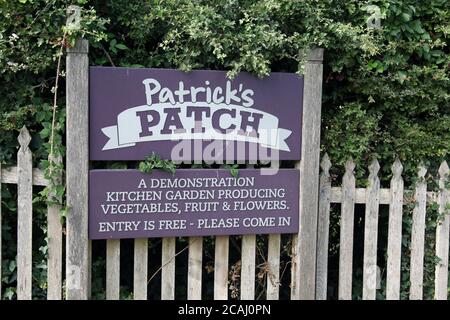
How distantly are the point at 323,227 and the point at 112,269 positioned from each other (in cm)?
147

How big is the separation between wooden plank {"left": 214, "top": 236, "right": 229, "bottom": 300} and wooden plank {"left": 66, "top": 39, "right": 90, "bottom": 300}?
2.84ft

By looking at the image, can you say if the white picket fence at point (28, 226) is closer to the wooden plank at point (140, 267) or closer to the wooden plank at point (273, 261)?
the wooden plank at point (140, 267)

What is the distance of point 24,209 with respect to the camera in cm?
334

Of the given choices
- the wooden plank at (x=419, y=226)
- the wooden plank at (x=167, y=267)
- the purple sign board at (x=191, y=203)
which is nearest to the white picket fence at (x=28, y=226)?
the purple sign board at (x=191, y=203)

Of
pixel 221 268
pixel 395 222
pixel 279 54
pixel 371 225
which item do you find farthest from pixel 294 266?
pixel 279 54

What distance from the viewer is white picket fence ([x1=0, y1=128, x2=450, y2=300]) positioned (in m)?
3.36

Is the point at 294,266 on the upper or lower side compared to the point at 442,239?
A: lower

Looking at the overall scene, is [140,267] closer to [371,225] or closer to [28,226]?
[28,226]

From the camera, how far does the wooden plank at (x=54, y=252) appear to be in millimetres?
3342

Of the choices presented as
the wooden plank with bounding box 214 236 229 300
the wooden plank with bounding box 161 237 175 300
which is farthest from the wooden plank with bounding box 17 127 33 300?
the wooden plank with bounding box 214 236 229 300

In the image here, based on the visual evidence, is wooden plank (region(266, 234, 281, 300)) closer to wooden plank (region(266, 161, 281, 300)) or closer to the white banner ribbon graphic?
wooden plank (region(266, 161, 281, 300))

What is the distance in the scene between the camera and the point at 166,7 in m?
3.40

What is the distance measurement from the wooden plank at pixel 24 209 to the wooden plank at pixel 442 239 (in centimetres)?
285

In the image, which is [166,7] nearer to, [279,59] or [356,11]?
[279,59]
